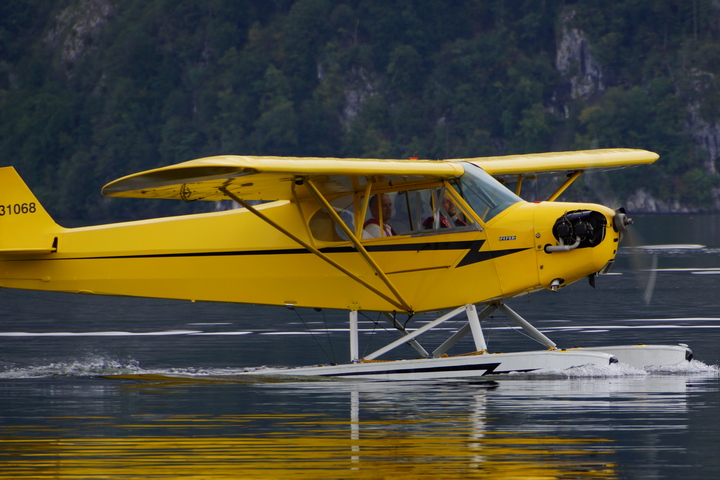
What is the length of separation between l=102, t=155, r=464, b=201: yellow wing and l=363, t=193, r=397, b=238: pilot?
475mm

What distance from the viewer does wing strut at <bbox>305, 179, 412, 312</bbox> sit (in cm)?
1179

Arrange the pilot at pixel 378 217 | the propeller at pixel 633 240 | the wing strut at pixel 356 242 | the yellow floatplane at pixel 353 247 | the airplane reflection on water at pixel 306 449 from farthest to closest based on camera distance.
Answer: the pilot at pixel 378 217 < the wing strut at pixel 356 242 < the yellow floatplane at pixel 353 247 < the propeller at pixel 633 240 < the airplane reflection on water at pixel 306 449

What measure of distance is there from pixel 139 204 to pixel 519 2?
1566 inches

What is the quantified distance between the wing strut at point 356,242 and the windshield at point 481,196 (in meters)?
1.01

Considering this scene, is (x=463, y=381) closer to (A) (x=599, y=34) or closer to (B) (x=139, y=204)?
(B) (x=139, y=204)

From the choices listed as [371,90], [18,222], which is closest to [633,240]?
[18,222]

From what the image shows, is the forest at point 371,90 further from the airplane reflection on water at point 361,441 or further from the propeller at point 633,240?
the airplane reflection on water at point 361,441

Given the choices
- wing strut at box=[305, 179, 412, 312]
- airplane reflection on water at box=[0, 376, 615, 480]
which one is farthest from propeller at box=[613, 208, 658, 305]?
airplane reflection on water at box=[0, 376, 615, 480]

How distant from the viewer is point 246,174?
36.1 ft

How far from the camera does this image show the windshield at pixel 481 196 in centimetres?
1199

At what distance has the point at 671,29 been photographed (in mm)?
107438

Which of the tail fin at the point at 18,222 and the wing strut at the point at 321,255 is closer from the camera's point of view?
the wing strut at the point at 321,255

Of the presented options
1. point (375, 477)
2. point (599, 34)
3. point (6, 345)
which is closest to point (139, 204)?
point (599, 34)

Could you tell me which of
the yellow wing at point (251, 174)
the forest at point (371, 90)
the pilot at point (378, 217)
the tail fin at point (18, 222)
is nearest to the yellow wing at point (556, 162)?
the yellow wing at point (251, 174)
